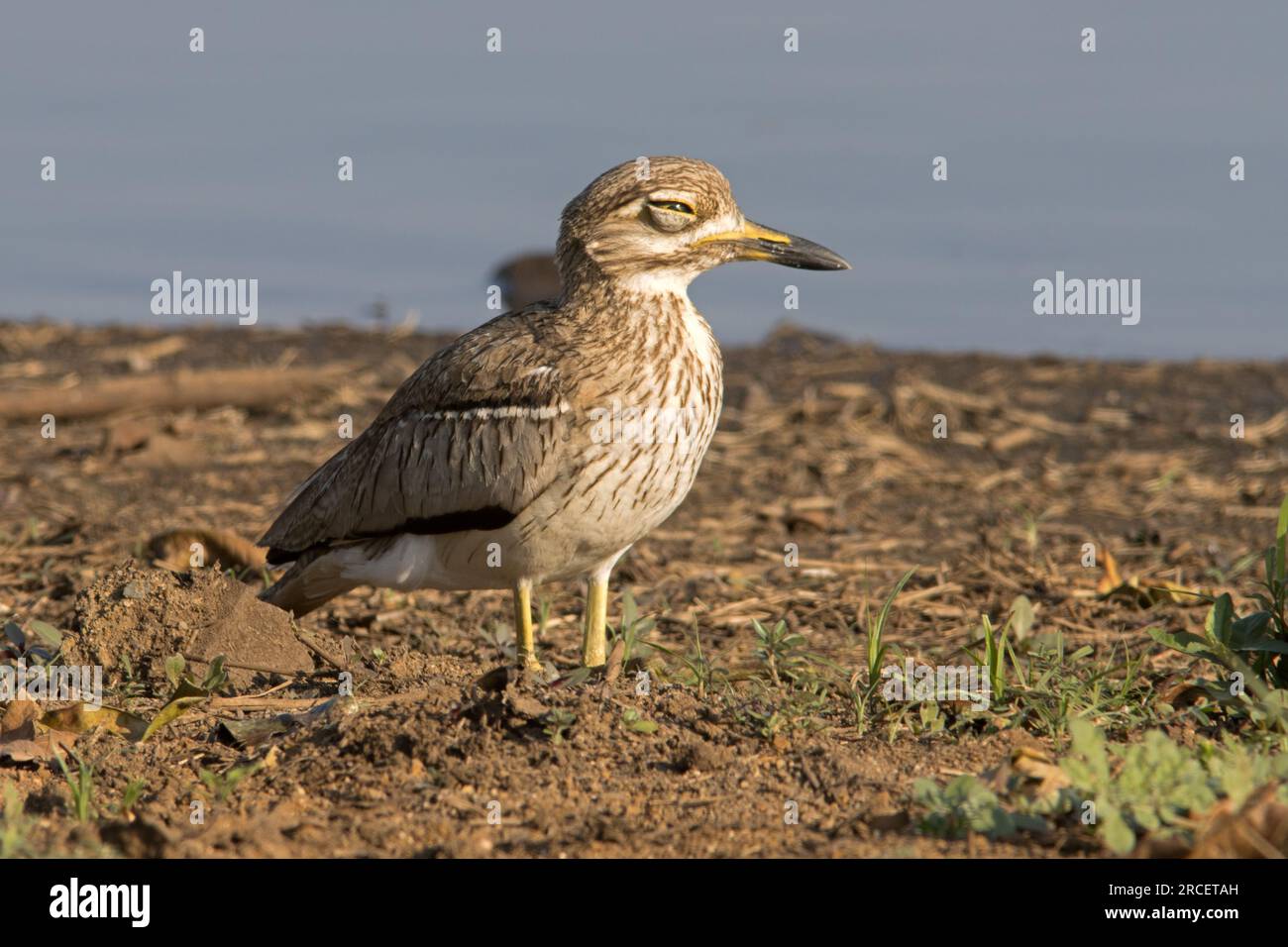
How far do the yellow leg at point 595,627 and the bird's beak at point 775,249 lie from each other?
4.42ft

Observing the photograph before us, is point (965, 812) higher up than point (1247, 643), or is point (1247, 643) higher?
point (1247, 643)

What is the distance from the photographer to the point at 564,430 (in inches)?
226

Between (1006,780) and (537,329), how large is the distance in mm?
2767

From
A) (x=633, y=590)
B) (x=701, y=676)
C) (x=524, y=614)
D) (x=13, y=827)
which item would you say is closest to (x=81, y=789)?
(x=13, y=827)

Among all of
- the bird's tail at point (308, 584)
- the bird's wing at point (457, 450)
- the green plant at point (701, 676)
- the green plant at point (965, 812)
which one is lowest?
the green plant at point (965, 812)

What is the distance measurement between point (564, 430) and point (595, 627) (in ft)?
2.38

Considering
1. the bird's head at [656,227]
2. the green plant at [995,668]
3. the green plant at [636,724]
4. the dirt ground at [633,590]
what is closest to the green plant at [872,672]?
the dirt ground at [633,590]

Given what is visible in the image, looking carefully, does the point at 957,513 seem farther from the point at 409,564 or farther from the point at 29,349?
the point at 29,349

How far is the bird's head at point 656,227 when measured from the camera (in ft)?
20.1

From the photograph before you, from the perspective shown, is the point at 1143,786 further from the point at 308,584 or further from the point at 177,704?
the point at 308,584

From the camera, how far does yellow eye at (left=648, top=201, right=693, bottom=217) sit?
6133mm

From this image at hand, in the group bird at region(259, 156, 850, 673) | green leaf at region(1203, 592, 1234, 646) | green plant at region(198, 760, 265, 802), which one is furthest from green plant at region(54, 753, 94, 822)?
green leaf at region(1203, 592, 1234, 646)

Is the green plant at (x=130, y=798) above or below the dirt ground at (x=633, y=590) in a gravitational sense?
below

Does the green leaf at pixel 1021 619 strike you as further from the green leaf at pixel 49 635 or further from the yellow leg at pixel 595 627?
the green leaf at pixel 49 635
